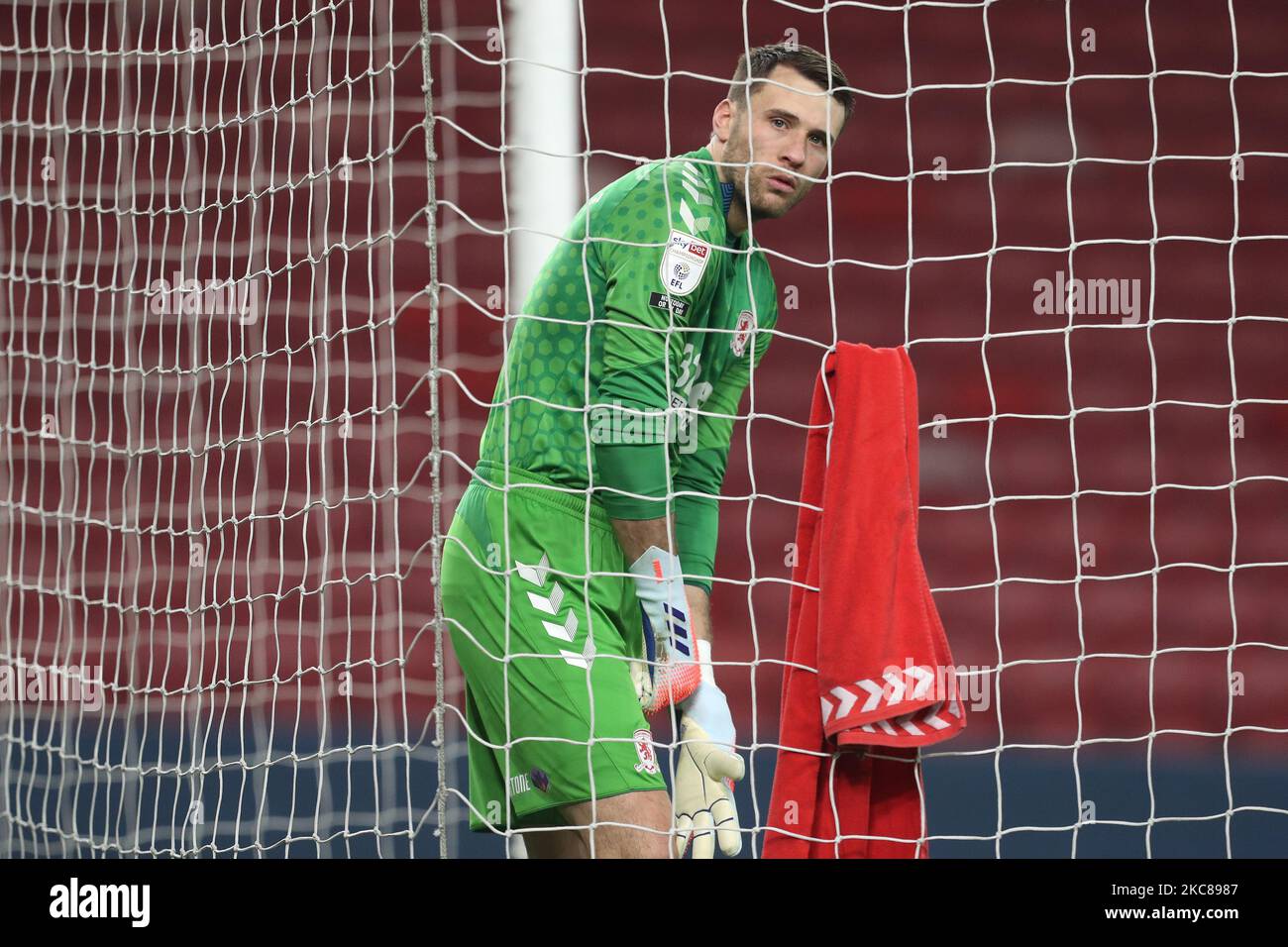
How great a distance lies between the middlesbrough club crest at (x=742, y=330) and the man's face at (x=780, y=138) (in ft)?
0.55

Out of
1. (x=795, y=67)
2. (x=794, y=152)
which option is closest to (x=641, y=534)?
(x=794, y=152)

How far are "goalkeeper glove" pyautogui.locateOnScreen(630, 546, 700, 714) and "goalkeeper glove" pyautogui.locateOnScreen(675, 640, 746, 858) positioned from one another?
4cm

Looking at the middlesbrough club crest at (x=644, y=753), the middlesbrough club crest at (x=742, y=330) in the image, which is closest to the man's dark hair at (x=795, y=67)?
the middlesbrough club crest at (x=742, y=330)

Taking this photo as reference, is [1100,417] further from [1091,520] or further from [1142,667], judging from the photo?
[1142,667]

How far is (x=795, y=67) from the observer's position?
2.28m

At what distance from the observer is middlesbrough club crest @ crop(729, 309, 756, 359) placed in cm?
236

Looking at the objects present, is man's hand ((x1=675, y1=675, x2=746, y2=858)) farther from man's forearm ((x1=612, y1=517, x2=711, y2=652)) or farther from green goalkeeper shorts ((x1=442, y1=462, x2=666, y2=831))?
man's forearm ((x1=612, y1=517, x2=711, y2=652))

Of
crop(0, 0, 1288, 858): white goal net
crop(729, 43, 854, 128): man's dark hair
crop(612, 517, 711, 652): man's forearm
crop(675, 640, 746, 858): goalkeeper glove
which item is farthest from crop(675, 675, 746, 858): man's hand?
crop(0, 0, 1288, 858): white goal net

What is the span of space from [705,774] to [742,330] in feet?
2.30

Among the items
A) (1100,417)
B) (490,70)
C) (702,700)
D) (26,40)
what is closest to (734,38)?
(490,70)

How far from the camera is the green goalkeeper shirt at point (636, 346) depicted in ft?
6.91

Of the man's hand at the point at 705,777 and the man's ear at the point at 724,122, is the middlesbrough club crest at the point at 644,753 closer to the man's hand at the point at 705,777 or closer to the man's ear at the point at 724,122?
the man's hand at the point at 705,777

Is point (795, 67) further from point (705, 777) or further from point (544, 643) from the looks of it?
point (705, 777)

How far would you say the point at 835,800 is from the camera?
7.01 ft
